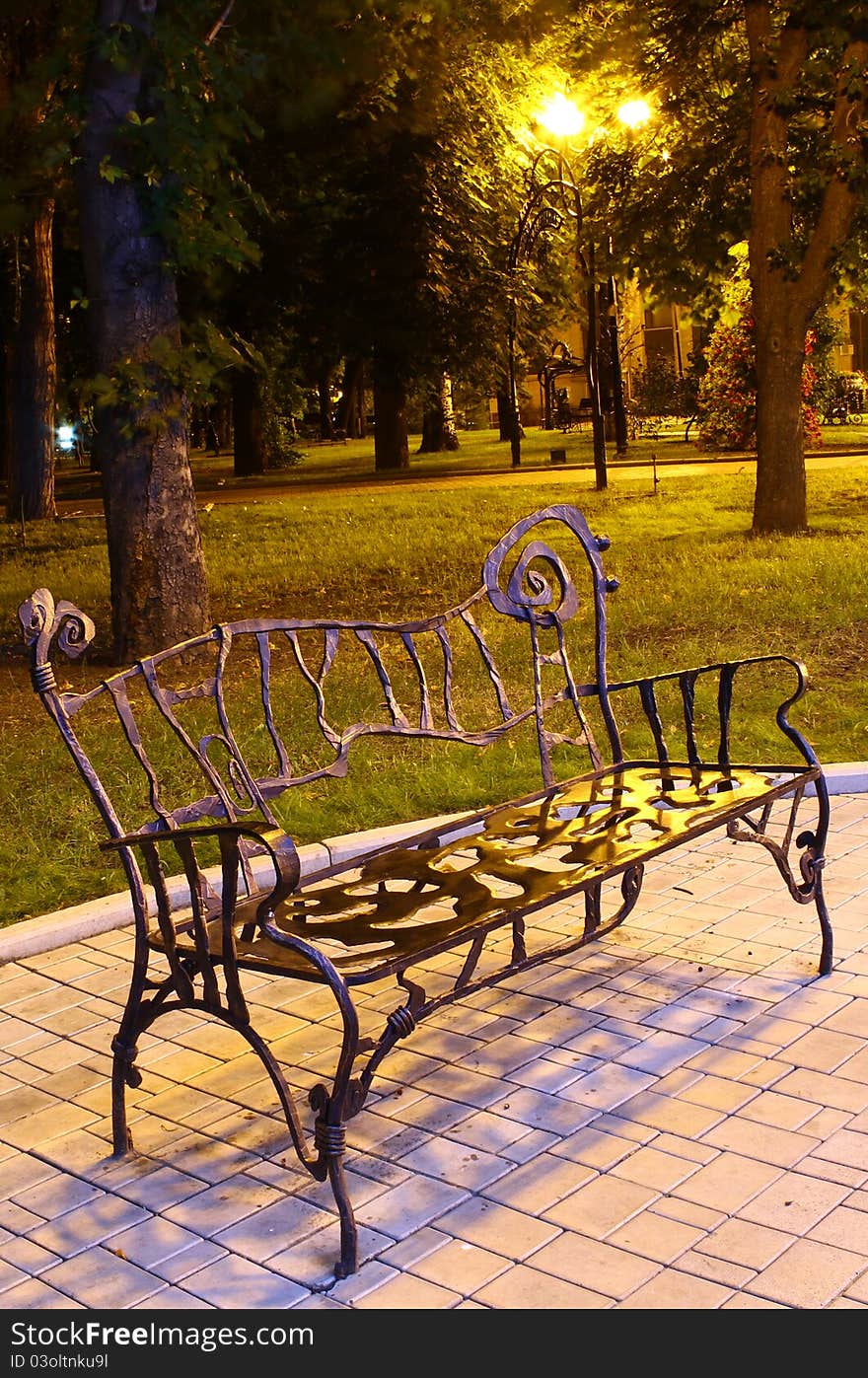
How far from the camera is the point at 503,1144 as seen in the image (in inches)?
148

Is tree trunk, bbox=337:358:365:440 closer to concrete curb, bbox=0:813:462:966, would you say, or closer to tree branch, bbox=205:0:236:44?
tree branch, bbox=205:0:236:44

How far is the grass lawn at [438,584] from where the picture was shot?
677 centimetres

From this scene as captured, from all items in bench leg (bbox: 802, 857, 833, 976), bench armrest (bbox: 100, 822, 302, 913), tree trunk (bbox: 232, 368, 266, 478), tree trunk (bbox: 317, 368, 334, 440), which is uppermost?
tree trunk (bbox: 317, 368, 334, 440)

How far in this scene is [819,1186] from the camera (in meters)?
3.44

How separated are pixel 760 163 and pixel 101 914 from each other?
38.5 ft

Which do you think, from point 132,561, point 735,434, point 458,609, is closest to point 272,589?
point 132,561

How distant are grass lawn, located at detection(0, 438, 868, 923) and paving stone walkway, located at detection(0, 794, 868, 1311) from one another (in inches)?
63.7

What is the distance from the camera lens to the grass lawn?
6770 mm

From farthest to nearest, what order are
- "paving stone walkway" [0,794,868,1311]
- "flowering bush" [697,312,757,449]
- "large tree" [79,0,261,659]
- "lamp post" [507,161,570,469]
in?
"flowering bush" [697,312,757,449]
"lamp post" [507,161,570,469]
"large tree" [79,0,261,659]
"paving stone walkway" [0,794,868,1311]

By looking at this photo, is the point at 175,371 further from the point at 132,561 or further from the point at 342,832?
the point at 342,832

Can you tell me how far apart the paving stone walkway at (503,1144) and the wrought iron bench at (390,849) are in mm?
129

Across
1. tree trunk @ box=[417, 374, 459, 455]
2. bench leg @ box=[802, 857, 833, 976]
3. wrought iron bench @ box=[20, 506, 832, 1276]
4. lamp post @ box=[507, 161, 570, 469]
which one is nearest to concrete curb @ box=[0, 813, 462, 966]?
wrought iron bench @ box=[20, 506, 832, 1276]

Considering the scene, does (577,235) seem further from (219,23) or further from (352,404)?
(352,404)

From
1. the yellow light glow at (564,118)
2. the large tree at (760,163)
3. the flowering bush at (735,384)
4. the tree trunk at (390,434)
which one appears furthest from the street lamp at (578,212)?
the tree trunk at (390,434)
